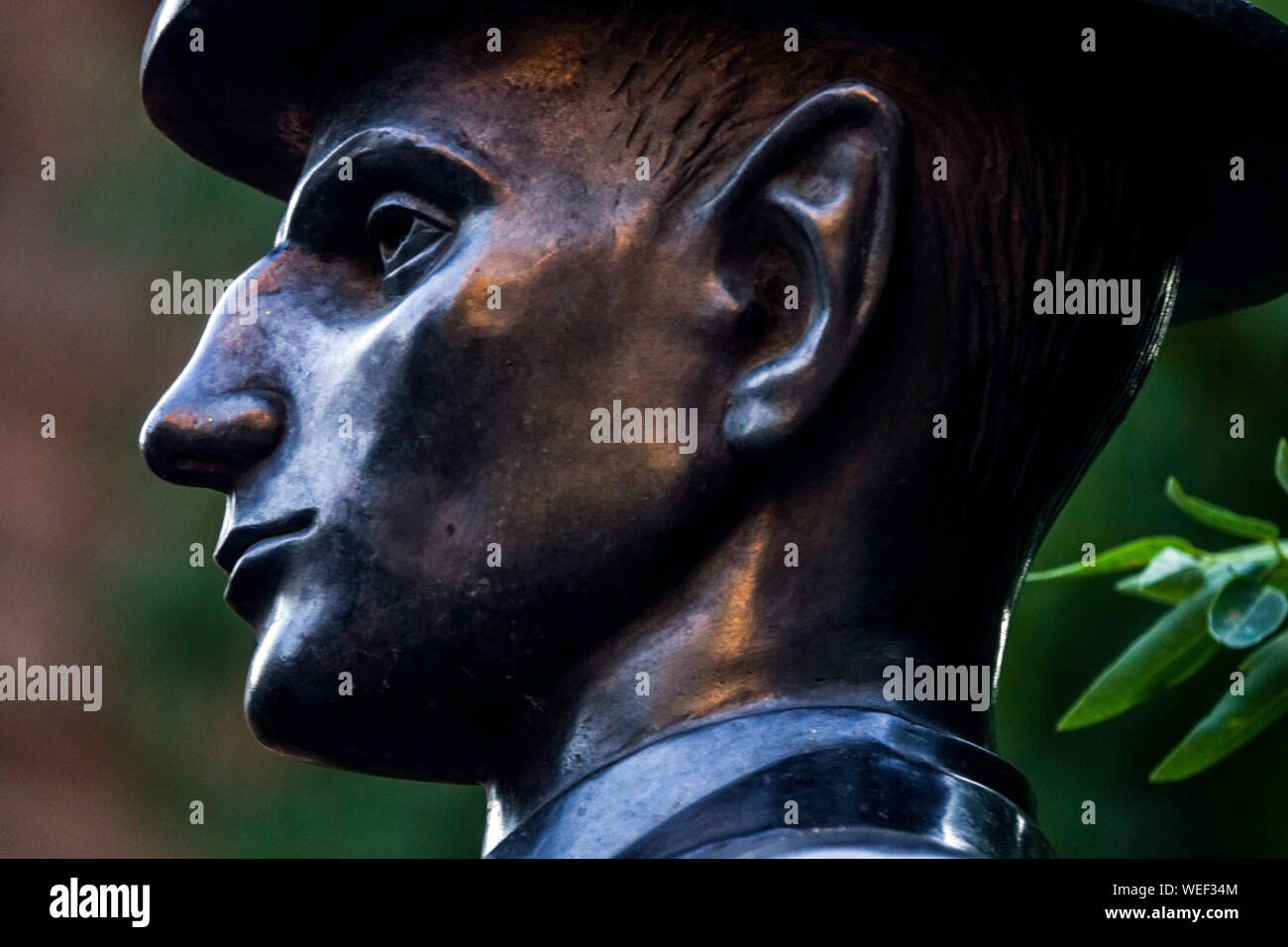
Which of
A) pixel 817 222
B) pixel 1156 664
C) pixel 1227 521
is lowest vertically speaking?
pixel 1156 664

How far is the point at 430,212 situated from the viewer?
321cm

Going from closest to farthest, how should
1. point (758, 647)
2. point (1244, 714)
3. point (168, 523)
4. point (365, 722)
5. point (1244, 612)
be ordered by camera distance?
point (758, 647), point (365, 722), point (1244, 612), point (1244, 714), point (168, 523)

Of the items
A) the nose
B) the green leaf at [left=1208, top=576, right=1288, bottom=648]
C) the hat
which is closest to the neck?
the nose

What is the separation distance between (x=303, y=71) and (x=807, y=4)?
0.85 m

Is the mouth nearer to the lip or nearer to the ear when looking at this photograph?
the lip

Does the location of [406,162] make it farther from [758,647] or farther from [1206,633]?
[1206,633]

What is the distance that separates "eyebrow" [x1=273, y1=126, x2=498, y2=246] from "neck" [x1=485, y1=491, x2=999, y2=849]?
0.60 m

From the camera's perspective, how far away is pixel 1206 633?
397 centimetres

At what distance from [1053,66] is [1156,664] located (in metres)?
1.21

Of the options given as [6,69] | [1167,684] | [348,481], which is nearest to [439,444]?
[348,481]

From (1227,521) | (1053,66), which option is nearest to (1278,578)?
(1227,521)

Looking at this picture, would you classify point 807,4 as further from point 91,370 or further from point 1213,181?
point 91,370

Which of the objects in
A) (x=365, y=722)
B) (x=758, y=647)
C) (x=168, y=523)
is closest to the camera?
(x=758, y=647)

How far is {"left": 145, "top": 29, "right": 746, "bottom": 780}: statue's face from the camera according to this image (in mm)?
3037
